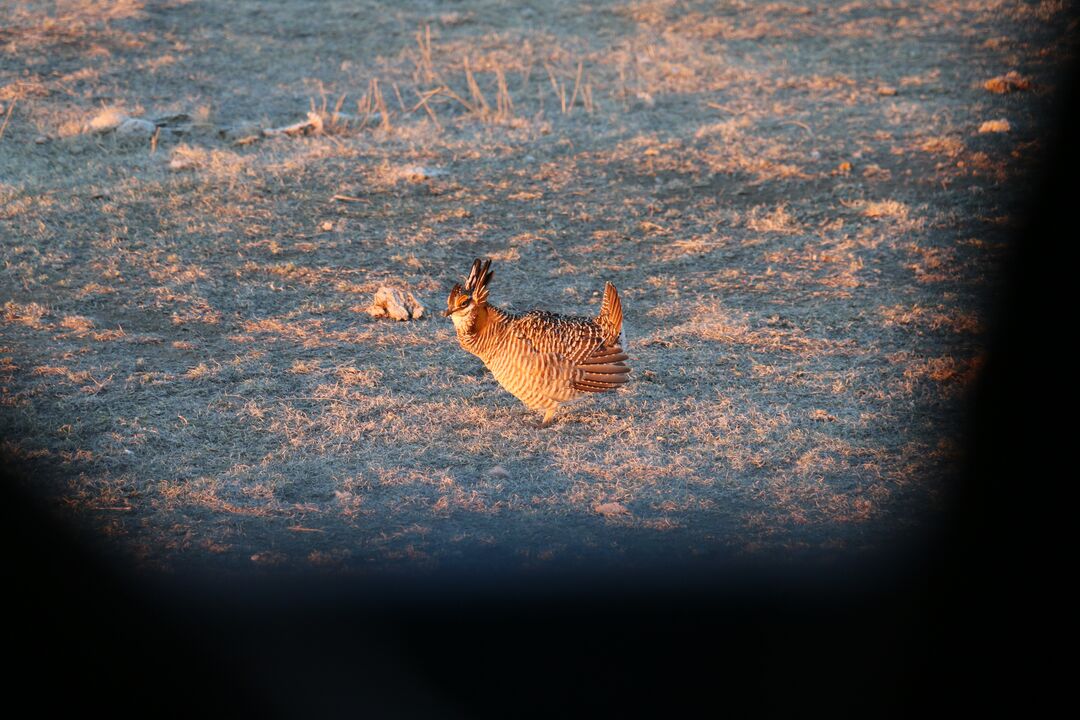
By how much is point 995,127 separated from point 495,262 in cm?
549

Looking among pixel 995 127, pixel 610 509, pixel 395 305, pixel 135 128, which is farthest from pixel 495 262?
pixel 995 127

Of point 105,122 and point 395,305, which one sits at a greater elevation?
point 105,122

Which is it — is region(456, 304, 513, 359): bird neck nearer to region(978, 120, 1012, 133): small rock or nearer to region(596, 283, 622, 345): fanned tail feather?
region(596, 283, 622, 345): fanned tail feather

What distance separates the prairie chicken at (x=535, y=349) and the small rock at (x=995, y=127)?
6476 millimetres

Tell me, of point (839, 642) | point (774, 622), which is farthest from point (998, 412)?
point (774, 622)

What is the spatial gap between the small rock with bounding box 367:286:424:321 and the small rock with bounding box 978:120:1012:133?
6.34 meters

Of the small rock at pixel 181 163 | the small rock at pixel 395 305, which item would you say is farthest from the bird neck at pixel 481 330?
the small rock at pixel 181 163

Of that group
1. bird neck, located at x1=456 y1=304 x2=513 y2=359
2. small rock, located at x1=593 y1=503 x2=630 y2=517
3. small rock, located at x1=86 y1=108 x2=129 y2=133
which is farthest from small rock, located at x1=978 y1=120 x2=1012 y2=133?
small rock, located at x1=86 y1=108 x2=129 y2=133

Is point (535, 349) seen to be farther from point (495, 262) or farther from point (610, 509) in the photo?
point (495, 262)

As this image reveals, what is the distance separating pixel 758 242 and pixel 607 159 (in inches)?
87.9

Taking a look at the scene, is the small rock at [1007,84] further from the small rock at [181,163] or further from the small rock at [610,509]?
the small rock at [610,509]

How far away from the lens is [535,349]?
203 inches

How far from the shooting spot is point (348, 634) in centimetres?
348

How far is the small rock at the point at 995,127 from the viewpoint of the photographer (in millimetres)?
9914
